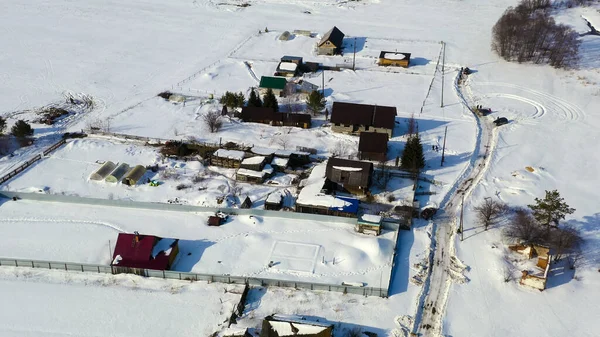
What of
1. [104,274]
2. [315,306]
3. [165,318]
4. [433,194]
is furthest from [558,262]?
[104,274]

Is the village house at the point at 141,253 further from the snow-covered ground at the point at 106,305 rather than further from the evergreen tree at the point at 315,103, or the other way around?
the evergreen tree at the point at 315,103

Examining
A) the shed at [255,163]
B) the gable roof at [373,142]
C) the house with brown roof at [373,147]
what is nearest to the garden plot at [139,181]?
the shed at [255,163]

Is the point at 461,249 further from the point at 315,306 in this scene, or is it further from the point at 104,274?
the point at 104,274

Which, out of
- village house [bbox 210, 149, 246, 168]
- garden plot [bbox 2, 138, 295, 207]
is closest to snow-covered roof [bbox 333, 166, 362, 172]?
garden plot [bbox 2, 138, 295, 207]

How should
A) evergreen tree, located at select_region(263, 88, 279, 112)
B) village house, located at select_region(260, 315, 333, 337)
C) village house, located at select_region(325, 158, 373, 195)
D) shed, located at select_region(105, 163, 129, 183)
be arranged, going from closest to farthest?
village house, located at select_region(260, 315, 333, 337) < village house, located at select_region(325, 158, 373, 195) < shed, located at select_region(105, 163, 129, 183) < evergreen tree, located at select_region(263, 88, 279, 112)

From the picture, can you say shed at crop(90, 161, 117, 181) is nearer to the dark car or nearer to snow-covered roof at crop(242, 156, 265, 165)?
snow-covered roof at crop(242, 156, 265, 165)

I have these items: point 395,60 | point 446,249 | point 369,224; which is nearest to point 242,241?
point 369,224

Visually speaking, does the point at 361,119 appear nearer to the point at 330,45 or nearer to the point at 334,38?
the point at 330,45
